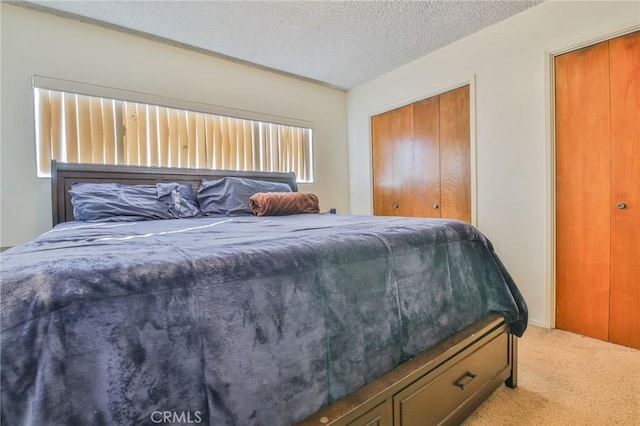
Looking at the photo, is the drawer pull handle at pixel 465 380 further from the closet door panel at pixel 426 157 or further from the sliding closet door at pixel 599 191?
the closet door panel at pixel 426 157

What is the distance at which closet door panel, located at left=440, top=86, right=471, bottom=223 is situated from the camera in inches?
107

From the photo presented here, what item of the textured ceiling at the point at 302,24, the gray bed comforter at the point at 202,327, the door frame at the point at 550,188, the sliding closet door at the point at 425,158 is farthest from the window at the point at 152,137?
the door frame at the point at 550,188

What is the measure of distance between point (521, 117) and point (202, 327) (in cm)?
266

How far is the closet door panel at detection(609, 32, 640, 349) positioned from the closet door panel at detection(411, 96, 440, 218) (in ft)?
4.10

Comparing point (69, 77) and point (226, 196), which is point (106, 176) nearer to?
point (69, 77)

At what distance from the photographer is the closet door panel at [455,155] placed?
2.72 m

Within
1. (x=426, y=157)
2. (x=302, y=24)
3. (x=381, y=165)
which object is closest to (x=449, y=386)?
(x=426, y=157)

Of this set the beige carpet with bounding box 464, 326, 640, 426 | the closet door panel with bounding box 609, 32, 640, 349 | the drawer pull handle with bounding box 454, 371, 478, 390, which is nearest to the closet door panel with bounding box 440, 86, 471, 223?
the closet door panel with bounding box 609, 32, 640, 349

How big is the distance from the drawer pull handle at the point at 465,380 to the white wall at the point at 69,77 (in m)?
2.78

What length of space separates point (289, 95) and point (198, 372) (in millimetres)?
3286

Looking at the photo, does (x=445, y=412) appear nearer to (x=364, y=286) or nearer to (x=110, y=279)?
(x=364, y=286)

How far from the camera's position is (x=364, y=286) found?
955 millimetres

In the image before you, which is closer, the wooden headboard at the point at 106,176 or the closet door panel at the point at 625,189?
the closet door panel at the point at 625,189

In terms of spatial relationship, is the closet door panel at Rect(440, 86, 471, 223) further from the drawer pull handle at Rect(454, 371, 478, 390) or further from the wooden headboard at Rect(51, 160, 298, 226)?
the wooden headboard at Rect(51, 160, 298, 226)
